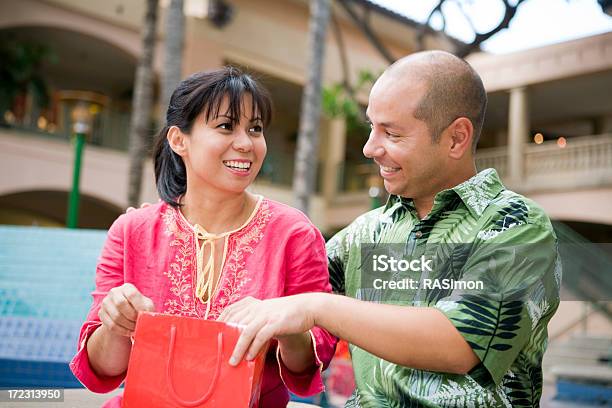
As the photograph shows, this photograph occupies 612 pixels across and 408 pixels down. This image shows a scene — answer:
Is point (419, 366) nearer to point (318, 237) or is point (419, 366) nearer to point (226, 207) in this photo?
point (318, 237)

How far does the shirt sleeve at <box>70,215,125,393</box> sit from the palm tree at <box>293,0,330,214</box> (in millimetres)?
9019

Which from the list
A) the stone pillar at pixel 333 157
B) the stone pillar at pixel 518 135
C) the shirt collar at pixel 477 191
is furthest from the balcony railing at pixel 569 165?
the shirt collar at pixel 477 191

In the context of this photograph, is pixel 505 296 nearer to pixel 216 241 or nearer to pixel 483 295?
pixel 483 295

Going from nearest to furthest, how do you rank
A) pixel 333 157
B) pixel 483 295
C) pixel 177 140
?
pixel 483 295 < pixel 177 140 < pixel 333 157

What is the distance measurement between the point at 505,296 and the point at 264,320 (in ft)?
1.69

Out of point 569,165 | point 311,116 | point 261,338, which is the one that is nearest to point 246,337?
point 261,338

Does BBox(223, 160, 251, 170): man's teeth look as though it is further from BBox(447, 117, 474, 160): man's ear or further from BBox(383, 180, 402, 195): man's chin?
BBox(447, 117, 474, 160): man's ear

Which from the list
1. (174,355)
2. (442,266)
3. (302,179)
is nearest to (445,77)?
(442,266)

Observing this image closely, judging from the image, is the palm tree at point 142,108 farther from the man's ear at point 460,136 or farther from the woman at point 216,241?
the man's ear at point 460,136

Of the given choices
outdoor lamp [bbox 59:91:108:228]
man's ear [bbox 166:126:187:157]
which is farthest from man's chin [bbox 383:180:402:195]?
outdoor lamp [bbox 59:91:108:228]

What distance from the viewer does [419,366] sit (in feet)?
4.94

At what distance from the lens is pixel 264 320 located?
1.46 metres

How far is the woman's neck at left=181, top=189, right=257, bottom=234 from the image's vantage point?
205 cm

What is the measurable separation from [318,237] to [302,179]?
9.08 meters
